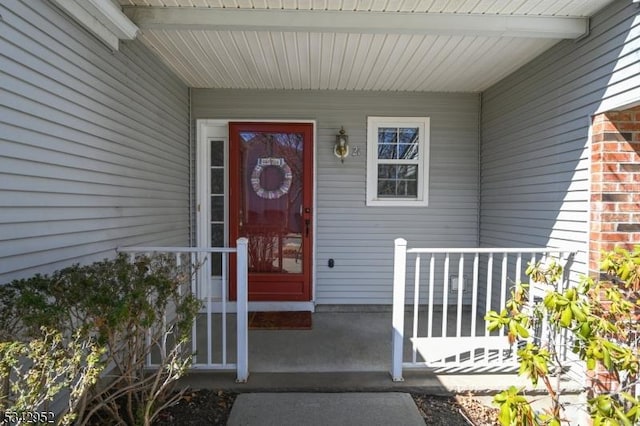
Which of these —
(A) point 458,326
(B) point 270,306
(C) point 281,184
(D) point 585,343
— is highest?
(C) point 281,184

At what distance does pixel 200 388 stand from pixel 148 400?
586 millimetres

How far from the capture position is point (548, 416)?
1.48 meters

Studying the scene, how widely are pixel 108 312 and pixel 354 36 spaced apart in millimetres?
2587

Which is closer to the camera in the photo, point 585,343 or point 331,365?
point 585,343

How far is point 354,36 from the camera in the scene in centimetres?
289

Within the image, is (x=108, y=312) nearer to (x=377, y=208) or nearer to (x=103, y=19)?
(x=103, y=19)

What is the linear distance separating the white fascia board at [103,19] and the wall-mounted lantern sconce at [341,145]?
7.41ft

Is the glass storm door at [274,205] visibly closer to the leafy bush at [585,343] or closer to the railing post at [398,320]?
the railing post at [398,320]

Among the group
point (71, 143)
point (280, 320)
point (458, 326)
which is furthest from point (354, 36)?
point (280, 320)

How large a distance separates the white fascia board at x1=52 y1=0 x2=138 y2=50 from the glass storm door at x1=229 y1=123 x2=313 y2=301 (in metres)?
1.69

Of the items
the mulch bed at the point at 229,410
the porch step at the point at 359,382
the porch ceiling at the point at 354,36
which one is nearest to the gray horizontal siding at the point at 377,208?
the porch ceiling at the point at 354,36

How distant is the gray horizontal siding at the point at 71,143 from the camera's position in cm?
180

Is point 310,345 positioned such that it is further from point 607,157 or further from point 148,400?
point 607,157

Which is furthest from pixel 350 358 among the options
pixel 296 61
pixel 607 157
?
pixel 296 61
